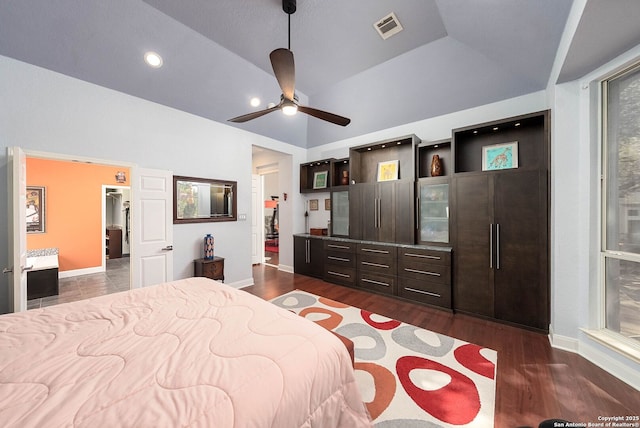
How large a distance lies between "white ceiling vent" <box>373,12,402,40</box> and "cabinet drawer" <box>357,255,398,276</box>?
9.69 ft

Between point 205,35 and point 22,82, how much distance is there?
192 centimetres

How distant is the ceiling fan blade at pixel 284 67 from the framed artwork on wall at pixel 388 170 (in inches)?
94.9

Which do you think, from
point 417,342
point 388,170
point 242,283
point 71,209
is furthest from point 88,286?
point 388,170

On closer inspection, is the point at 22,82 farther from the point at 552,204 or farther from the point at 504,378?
the point at 552,204

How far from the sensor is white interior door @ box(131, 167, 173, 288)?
3.10 m

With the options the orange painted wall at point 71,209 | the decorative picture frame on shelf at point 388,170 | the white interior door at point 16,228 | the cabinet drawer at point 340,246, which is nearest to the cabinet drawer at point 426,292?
the cabinet drawer at point 340,246

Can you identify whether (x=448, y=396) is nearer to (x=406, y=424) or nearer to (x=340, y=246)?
(x=406, y=424)

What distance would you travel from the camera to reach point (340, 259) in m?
4.22

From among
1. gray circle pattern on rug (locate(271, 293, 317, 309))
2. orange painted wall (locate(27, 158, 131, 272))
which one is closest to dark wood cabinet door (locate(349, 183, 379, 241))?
gray circle pattern on rug (locate(271, 293, 317, 309))

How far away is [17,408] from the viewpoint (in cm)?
76

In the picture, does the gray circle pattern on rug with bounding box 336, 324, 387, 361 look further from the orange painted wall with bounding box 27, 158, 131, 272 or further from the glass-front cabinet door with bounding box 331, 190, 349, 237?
the orange painted wall with bounding box 27, 158, 131, 272

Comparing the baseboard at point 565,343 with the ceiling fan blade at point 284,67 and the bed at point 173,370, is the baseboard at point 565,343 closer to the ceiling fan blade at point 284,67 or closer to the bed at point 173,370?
the bed at point 173,370

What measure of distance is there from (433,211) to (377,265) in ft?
3.92

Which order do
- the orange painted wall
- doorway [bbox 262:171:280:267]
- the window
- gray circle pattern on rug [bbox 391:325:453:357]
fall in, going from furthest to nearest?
doorway [bbox 262:171:280:267]
the orange painted wall
gray circle pattern on rug [bbox 391:325:453:357]
the window
